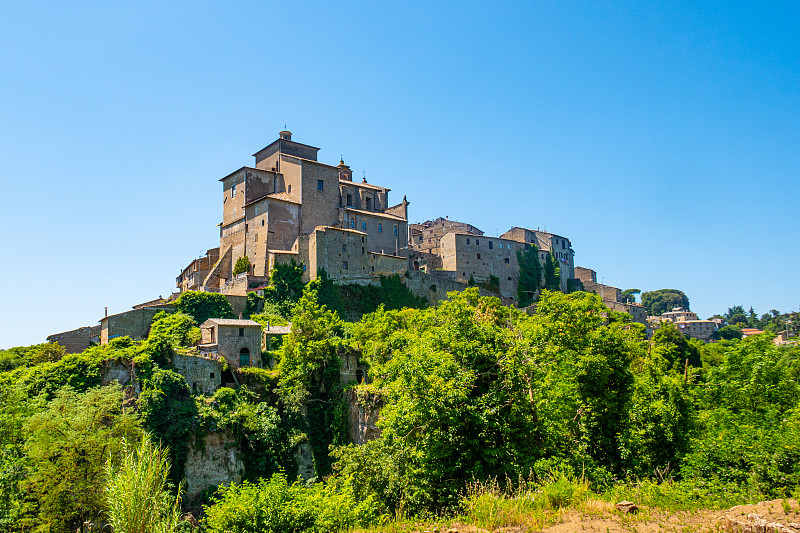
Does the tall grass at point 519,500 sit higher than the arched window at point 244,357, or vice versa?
the arched window at point 244,357

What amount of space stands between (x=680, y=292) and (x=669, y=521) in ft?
471

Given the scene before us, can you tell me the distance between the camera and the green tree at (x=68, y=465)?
26.1 m

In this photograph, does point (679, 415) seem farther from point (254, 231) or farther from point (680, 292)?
point (680, 292)

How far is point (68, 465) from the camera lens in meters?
27.1

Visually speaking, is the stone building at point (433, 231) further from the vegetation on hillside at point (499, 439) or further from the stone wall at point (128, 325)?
the vegetation on hillside at point (499, 439)

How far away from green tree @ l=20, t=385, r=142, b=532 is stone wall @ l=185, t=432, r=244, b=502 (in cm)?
674

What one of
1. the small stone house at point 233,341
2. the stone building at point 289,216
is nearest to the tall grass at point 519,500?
the small stone house at point 233,341

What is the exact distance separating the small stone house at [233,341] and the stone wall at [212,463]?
18.5 feet

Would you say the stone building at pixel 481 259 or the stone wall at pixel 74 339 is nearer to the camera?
the stone wall at pixel 74 339

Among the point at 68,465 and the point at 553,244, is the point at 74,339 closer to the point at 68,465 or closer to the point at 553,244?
the point at 68,465

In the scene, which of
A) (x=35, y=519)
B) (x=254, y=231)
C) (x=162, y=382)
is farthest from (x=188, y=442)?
(x=254, y=231)

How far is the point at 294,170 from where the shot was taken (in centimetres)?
6016

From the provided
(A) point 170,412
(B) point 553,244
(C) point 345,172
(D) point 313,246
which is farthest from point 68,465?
(B) point 553,244

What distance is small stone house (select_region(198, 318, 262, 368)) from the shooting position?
4225 centimetres
